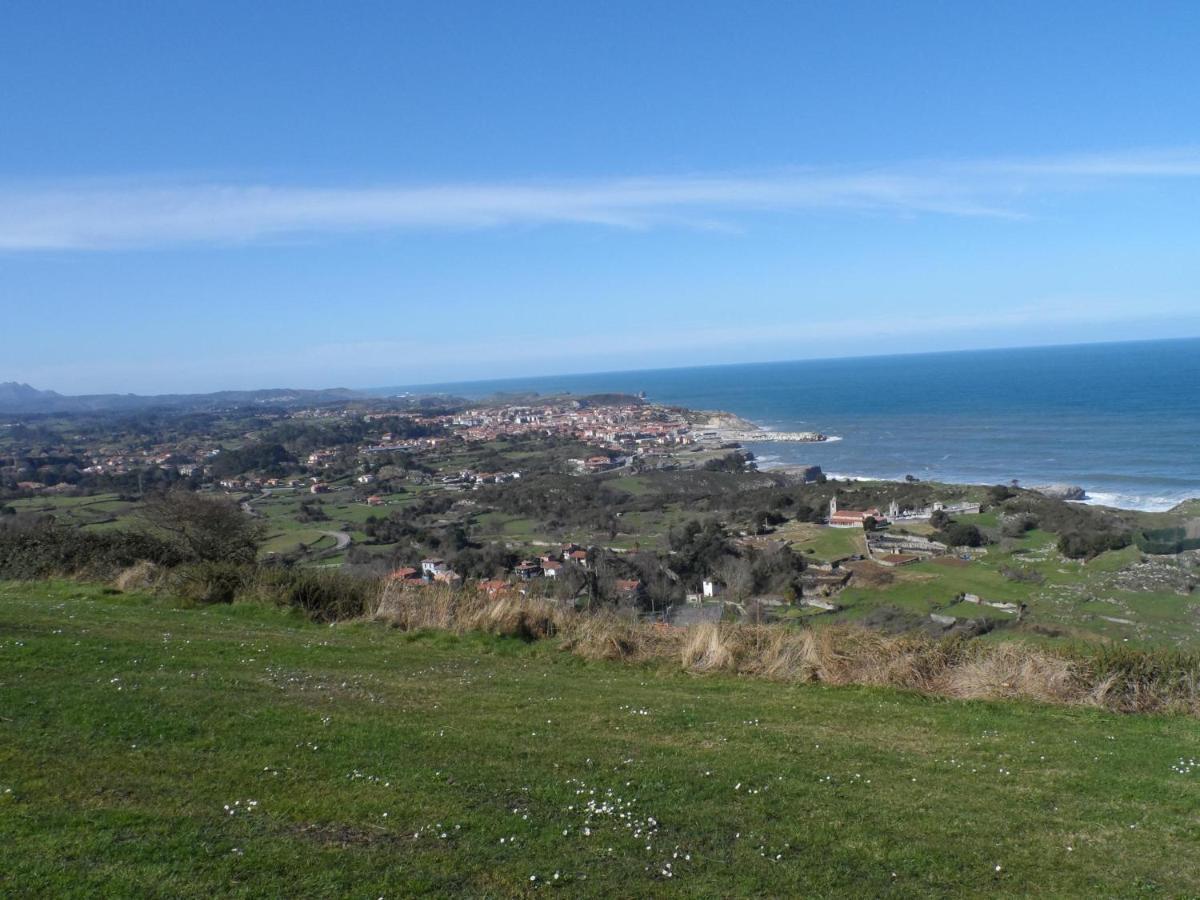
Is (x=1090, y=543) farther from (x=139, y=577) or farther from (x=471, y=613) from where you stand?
(x=139, y=577)

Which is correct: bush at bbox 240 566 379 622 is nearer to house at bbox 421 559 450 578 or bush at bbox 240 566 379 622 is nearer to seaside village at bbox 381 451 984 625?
seaside village at bbox 381 451 984 625

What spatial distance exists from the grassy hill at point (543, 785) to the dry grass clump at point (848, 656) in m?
0.55

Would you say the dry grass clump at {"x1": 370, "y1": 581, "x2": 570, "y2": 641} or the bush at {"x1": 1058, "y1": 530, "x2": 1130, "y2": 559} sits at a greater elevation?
the dry grass clump at {"x1": 370, "y1": 581, "x2": 570, "y2": 641}

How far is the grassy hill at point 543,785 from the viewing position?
582cm

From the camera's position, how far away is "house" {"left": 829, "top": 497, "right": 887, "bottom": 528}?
39.8 meters

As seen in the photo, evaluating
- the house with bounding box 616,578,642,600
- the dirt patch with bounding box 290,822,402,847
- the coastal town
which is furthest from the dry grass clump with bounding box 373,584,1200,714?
the house with bounding box 616,578,642,600

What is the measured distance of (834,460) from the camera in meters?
75.5

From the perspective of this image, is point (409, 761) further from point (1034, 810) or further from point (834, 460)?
point (834, 460)

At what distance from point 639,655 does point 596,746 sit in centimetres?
517

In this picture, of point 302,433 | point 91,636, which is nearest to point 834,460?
point 302,433

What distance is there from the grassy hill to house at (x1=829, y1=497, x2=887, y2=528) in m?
29.1

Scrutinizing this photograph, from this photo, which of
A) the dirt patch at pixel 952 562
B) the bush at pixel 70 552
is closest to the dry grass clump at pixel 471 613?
the bush at pixel 70 552

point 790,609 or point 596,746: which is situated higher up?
point 596,746

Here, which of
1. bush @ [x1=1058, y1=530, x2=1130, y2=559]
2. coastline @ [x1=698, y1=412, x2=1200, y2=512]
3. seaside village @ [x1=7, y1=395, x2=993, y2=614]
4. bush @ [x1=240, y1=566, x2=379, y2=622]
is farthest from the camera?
coastline @ [x1=698, y1=412, x2=1200, y2=512]
